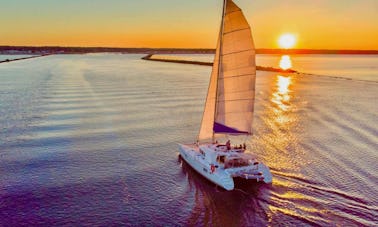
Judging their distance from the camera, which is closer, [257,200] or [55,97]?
[257,200]

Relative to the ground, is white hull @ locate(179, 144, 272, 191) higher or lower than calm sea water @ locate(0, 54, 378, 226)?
higher

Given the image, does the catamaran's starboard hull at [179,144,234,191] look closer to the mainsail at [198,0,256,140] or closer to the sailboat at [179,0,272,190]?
the sailboat at [179,0,272,190]

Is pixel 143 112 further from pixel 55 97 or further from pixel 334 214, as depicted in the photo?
pixel 334 214

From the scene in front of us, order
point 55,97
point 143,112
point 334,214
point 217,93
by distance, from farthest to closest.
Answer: point 55,97
point 143,112
point 217,93
point 334,214

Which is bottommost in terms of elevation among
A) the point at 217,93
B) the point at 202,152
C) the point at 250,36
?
the point at 202,152

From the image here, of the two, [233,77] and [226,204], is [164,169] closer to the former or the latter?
[226,204]

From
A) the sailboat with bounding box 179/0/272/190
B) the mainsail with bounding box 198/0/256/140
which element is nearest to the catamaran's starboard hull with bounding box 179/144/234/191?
the sailboat with bounding box 179/0/272/190

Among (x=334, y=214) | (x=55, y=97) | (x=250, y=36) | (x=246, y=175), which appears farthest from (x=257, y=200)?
(x=55, y=97)

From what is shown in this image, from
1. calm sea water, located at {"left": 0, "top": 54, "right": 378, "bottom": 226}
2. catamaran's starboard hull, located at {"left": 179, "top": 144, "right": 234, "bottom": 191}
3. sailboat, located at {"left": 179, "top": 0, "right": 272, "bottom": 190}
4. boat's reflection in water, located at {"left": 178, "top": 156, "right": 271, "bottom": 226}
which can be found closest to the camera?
boat's reflection in water, located at {"left": 178, "top": 156, "right": 271, "bottom": 226}
